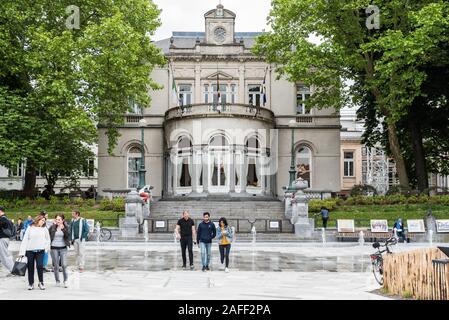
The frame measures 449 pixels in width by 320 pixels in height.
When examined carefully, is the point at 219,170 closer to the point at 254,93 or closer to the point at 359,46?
the point at 254,93

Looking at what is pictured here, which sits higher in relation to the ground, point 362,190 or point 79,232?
point 362,190

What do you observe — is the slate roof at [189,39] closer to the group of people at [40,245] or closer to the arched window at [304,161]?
the arched window at [304,161]

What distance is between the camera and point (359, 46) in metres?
36.3

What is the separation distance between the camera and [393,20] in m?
35.4

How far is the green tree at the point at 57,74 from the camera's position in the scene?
1366 inches

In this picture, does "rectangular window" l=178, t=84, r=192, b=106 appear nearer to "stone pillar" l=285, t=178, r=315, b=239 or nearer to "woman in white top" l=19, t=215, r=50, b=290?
"stone pillar" l=285, t=178, r=315, b=239

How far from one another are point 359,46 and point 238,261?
2067 centimetres

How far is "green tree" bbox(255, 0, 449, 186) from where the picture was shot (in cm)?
3262

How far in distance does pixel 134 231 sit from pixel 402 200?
15769mm

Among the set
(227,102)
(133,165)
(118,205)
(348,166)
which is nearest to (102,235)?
(118,205)

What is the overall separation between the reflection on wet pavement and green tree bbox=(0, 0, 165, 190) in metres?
13.4

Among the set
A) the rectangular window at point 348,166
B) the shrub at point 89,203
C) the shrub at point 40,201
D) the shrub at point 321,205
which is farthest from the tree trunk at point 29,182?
the rectangular window at point 348,166

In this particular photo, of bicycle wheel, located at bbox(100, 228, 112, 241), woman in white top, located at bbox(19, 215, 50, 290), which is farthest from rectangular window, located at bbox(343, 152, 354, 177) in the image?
woman in white top, located at bbox(19, 215, 50, 290)

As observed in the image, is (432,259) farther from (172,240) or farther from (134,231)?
(134,231)
